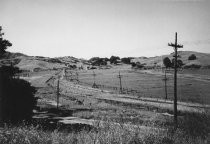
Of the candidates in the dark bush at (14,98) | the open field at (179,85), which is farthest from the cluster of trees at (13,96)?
the open field at (179,85)

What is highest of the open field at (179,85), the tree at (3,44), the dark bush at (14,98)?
the tree at (3,44)

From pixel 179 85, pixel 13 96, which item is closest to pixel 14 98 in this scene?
pixel 13 96

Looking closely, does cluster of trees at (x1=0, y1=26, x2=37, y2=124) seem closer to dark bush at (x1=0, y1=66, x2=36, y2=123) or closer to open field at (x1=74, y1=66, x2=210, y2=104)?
dark bush at (x1=0, y1=66, x2=36, y2=123)

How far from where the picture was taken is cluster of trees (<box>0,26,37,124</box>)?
26.5m

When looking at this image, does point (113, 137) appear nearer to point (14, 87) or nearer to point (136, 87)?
point (14, 87)

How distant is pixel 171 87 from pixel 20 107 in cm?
5483

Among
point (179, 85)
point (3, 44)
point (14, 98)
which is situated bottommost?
point (179, 85)

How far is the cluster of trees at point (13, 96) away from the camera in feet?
87.0

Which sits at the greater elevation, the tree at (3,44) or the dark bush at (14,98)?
the tree at (3,44)

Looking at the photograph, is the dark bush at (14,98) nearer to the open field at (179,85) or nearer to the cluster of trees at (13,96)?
the cluster of trees at (13,96)

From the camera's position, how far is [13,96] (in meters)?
27.7

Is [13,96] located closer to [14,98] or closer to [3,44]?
[14,98]

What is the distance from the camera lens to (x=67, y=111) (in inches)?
1826

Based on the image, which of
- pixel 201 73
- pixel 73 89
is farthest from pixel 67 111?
pixel 201 73
